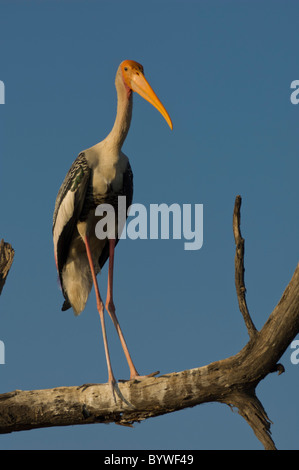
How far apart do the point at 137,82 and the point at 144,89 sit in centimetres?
15

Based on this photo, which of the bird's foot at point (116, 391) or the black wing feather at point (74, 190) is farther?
the black wing feather at point (74, 190)

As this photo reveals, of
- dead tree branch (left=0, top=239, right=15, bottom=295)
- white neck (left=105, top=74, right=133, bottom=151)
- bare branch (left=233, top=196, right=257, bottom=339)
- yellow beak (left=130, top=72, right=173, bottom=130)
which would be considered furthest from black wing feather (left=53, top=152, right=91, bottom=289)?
bare branch (left=233, top=196, right=257, bottom=339)

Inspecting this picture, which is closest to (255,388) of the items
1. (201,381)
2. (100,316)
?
(201,381)

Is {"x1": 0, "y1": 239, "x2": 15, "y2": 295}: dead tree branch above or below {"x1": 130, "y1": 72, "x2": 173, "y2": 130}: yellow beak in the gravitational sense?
below

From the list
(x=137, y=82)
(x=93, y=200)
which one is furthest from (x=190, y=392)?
(x=137, y=82)

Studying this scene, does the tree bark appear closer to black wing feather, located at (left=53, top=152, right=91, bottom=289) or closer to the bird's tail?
the bird's tail

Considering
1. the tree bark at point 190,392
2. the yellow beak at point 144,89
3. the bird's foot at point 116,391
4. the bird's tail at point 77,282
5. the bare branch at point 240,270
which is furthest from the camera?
the bird's tail at point 77,282

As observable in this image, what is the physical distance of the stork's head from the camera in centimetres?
998

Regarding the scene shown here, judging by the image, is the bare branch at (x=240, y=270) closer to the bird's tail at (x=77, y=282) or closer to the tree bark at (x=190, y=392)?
the tree bark at (x=190, y=392)

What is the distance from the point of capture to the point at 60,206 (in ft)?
32.3

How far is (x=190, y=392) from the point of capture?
758 centimetres

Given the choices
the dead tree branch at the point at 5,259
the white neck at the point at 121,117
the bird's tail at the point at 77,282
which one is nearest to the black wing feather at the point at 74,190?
the bird's tail at the point at 77,282

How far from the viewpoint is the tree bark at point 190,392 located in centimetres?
689
